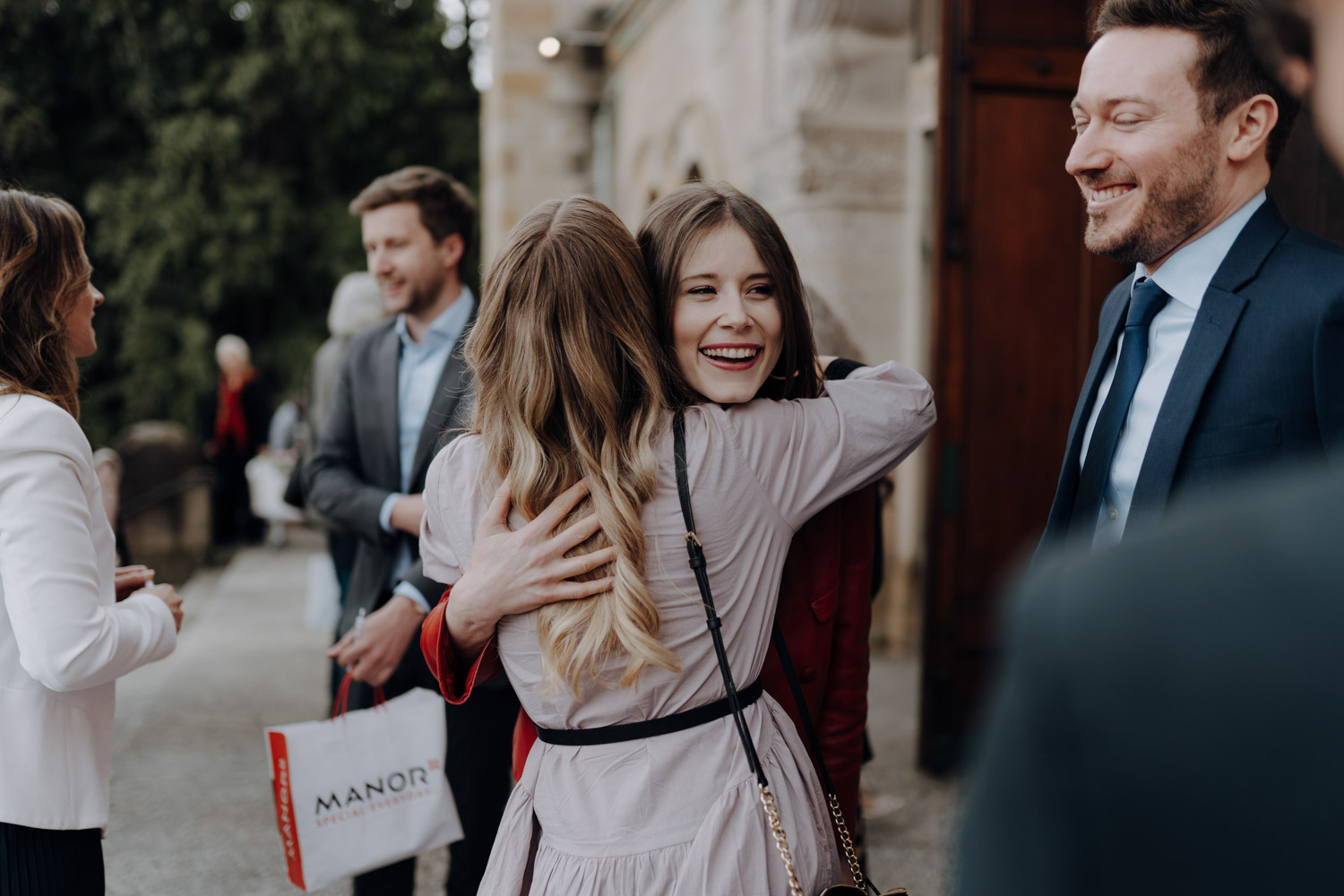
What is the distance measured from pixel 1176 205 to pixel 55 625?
1.84m

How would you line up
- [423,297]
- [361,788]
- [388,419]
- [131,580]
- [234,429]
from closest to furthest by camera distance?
[131,580]
[361,788]
[388,419]
[423,297]
[234,429]

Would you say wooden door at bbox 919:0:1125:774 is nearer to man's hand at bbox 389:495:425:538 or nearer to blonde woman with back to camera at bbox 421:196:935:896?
man's hand at bbox 389:495:425:538

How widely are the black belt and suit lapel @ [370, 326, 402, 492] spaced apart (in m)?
1.60

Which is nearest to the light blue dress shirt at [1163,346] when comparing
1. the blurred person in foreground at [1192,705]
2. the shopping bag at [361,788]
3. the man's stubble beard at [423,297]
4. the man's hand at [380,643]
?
the blurred person in foreground at [1192,705]

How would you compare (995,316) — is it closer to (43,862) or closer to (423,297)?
(423,297)

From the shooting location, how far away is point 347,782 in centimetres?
242

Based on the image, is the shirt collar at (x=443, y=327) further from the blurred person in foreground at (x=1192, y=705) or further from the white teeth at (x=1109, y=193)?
the blurred person in foreground at (x=1192, y=705)

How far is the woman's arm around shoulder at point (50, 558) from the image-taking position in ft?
5.50

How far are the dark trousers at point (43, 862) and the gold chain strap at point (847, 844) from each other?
1259mm

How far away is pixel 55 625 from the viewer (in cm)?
168

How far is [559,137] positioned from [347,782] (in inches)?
395

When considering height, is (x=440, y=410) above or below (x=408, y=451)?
above

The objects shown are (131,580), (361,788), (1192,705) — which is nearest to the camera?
(1192,705)

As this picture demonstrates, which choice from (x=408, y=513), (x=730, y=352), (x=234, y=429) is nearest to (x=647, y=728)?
(x=730, y=352)
